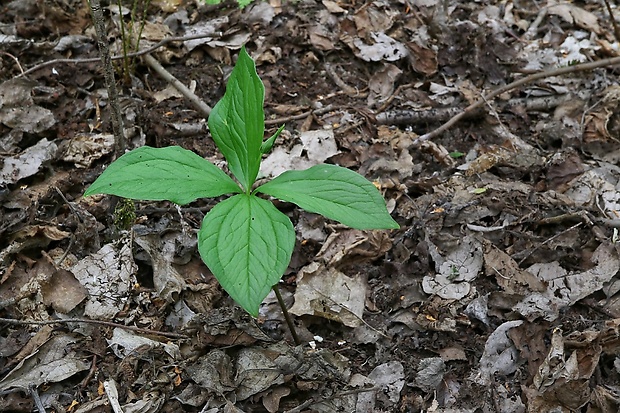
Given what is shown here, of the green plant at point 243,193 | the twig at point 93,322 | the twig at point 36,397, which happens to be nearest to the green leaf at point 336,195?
the green plant at point 243,193

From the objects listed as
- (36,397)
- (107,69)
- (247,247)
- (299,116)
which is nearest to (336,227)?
(299,116)

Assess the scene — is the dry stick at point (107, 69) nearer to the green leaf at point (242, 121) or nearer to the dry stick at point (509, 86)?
the green leaf at point (242, 121)

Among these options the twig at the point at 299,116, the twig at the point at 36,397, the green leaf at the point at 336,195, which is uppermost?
the green leaf at the point at 336,195

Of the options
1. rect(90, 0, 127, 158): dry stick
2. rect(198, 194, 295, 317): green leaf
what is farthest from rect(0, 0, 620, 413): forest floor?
rect(198, 194, 295, 317): green leaf

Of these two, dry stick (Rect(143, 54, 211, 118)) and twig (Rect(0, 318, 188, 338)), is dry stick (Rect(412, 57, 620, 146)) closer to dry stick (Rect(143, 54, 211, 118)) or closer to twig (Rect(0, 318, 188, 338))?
dry stick (Rect(143, 54, 211, 118))

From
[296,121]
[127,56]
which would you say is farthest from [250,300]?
[127,56]

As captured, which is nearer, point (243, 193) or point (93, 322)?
→ point (243, 193)

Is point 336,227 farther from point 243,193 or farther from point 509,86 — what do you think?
point 509,86
